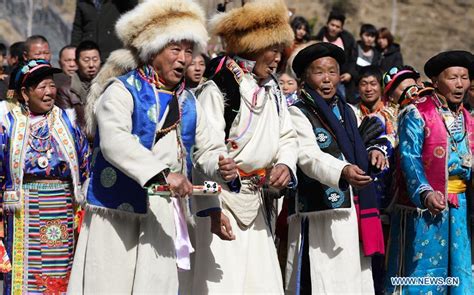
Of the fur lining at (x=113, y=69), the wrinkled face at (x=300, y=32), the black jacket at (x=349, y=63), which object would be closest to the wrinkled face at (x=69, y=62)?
the black jacket at (x=349, y=63)

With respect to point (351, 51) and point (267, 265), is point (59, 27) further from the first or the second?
point (267, 265)

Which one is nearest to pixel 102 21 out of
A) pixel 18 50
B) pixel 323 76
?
pixel 18 50

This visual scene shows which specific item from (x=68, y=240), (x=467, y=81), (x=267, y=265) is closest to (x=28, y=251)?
(x=68, y=240)

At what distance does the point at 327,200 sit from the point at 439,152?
1.04 meters

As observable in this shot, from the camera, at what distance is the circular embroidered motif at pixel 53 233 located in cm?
788

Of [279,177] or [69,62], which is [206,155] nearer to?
[279,177]

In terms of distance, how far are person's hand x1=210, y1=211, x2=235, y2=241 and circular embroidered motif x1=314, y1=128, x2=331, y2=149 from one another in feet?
4.21

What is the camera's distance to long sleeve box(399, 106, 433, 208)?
7.93 metres

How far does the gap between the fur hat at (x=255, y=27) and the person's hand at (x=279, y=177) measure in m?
0.88

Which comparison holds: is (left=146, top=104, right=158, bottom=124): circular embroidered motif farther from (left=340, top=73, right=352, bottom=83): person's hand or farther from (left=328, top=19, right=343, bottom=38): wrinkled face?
(left=328, top=19, right=343, bottom=38): wrinkled face

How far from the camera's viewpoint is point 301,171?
7.66 m

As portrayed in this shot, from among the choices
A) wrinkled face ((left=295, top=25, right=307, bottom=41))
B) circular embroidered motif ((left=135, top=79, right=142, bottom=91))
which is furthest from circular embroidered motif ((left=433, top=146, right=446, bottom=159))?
wrinkled face ((left=295, top=25, right=307, bottom=41))

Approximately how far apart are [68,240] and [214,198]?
1758 mm

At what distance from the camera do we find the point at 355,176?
7074 mm
